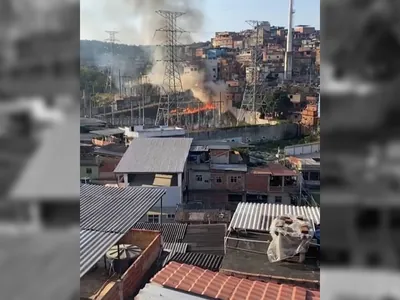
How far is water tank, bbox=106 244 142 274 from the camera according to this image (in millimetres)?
1852

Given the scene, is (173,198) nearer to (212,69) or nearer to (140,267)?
(140,267)

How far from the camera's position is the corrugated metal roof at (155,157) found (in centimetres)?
500

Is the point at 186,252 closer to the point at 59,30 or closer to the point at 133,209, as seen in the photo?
the point at 133,209

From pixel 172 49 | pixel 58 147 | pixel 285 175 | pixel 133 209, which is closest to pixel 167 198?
pixel 285 175

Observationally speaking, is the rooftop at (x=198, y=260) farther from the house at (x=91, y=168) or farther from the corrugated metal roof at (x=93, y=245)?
the house at (x=91, y=168)

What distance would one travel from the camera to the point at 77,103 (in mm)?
572

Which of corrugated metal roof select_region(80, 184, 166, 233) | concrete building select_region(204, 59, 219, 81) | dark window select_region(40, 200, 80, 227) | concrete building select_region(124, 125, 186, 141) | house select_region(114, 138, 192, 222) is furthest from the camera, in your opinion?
concrete building select_region(204, 59, 219, 81)

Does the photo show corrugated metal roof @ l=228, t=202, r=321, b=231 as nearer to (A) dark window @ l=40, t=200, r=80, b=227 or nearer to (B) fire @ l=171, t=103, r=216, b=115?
(A) dark window @ l=40, t=200, r=80, b=227

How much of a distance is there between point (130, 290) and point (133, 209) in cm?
34

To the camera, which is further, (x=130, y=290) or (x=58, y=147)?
(x=130, y=290)

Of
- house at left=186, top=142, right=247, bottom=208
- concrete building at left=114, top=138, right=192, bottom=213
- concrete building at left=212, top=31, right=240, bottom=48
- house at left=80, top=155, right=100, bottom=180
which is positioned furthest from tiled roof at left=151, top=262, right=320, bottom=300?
concrete building at left=212, top=31, right=240, bottom=48

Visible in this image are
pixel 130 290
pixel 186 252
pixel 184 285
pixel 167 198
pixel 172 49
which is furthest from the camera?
pixel 172 49

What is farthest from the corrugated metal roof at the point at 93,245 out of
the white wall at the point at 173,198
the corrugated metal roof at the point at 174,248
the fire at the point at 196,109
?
the fire at the point at 196,109

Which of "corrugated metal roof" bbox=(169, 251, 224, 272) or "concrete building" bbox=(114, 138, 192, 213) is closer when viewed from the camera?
"corrugated metal roof" bbox=(169, 251, 224, 272)
